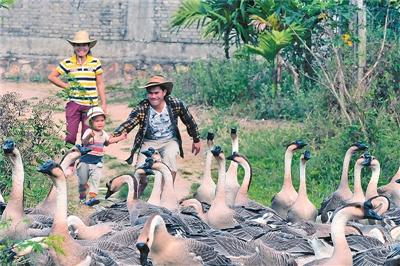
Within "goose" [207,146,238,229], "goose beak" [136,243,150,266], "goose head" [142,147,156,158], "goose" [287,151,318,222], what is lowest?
"goose" [287,151,318,222]

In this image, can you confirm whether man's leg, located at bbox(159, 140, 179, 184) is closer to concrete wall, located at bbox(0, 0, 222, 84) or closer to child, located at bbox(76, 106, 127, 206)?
child, located at bbox(76, 106, 127, 206)

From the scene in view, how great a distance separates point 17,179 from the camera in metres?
11.1

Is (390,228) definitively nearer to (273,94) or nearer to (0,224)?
(0,224)

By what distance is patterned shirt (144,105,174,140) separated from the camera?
1411 centimetres

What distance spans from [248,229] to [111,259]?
2.64m

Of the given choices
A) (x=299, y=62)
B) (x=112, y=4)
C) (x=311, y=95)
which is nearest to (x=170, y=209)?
(x=311, y=95)

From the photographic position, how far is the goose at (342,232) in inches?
395

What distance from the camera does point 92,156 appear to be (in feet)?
46.8

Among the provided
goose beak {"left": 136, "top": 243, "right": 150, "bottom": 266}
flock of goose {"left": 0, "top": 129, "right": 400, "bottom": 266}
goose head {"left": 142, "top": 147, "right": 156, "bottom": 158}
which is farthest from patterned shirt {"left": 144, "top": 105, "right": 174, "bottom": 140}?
goose beak {"left": 136, "top": 243, "right": 150, "bottom": 266}

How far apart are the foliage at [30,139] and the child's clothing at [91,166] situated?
72 cm

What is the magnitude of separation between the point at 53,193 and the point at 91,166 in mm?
1968

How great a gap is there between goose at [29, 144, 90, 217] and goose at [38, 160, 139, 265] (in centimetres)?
157

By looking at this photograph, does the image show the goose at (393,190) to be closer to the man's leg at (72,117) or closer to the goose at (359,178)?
the goose at (359,178)

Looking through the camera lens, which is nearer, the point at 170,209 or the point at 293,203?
the point at 170,209
